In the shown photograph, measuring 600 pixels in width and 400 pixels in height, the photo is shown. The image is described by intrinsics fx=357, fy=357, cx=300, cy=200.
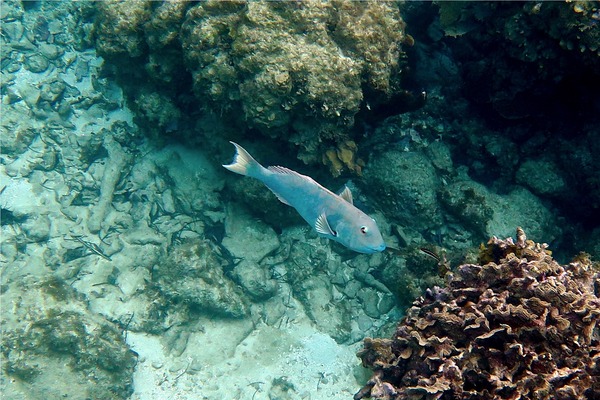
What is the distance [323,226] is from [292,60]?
197 centimetres

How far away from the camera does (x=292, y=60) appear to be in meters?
4.03

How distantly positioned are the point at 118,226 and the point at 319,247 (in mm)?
3499

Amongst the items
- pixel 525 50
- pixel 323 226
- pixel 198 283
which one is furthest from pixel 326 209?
pixel 525 50

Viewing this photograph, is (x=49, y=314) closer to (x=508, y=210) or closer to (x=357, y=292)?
(x=357, y=292)

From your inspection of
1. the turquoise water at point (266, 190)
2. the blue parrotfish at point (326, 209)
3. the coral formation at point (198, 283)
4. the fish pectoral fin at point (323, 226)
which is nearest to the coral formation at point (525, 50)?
the turquoise water at point (266, 190)

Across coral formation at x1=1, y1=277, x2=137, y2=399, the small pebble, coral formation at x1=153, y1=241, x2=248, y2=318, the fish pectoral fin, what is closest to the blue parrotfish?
the fish pectoral fin

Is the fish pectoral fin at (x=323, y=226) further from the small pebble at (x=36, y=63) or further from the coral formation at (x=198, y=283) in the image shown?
the small pebble at (x=36, y=63)

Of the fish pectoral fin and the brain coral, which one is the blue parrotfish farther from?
the brain coral

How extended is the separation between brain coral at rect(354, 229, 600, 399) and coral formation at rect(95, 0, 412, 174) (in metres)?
2.28

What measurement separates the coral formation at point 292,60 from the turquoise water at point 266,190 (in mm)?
26

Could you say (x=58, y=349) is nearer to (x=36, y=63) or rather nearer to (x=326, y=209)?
(x=326, y=209)

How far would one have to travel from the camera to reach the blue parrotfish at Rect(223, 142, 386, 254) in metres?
3.30

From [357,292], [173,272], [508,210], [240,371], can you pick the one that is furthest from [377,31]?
[240,371]

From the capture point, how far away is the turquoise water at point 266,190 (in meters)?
4.29
